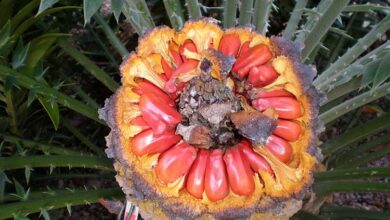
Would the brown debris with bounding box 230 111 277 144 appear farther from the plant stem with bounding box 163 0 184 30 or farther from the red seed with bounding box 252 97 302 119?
the plant stem with bounding box 163 0 184 30

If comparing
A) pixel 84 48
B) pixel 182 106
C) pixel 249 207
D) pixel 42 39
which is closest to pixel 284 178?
pixel 249 207

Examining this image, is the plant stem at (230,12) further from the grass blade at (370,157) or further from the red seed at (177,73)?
the grass blade at (370,157)

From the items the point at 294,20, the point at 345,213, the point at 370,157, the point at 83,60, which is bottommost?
the point at 345,213

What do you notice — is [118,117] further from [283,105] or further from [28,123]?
[28,123]

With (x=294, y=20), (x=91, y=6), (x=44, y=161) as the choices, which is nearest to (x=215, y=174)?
(x=91, y=6)

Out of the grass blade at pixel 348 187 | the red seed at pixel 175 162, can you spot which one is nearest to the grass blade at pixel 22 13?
the red seed at pixel 175 162

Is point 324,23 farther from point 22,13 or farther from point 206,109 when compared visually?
point 22,13
